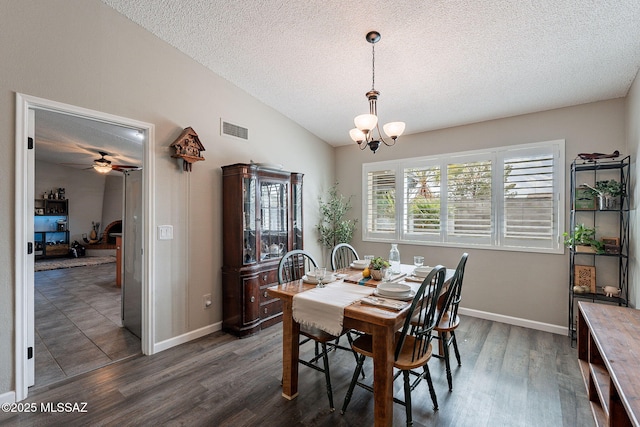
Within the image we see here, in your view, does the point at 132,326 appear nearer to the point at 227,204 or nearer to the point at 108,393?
the point at 108,393

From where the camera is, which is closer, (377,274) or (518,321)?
(377,274)

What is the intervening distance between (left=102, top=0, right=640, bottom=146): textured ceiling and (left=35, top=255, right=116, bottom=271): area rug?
7460 mm

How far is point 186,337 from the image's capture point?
10.5 ft

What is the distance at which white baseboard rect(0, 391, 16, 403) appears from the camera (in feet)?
→ 6.98

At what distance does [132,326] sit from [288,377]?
2.29 metres

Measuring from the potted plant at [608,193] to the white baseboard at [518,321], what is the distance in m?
1.44

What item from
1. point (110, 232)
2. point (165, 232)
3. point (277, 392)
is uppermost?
point (165, 232)

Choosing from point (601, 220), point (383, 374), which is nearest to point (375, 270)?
point (383, 374)

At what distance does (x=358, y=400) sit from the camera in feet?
7.23

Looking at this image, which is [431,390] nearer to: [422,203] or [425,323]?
[425,323]

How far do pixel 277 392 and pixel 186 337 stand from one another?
1450mm

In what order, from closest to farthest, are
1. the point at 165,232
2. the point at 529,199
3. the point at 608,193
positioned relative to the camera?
the point at 608,193 → the point at 165,232 → the point at 529,199

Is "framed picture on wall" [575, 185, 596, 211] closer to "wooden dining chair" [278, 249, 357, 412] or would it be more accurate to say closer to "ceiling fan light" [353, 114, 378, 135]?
"ceiling fan light" [353, 114, 378, 135]

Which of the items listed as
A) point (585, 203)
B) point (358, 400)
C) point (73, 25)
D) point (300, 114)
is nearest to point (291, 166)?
point (300, 114)
